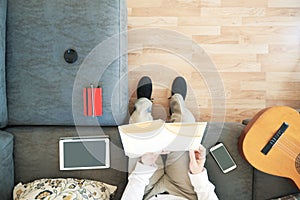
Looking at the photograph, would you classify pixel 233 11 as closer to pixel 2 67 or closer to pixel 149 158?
pixel 149 158

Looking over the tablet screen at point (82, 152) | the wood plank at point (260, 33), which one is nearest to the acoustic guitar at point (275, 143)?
the wood plank at point (260, 33)

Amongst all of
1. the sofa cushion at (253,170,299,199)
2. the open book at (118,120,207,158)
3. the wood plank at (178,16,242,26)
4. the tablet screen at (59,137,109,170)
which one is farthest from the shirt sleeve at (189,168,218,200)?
the wood plank at (178,16,242,26)

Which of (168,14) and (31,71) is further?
(168,14)

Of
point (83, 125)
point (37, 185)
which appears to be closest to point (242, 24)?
point (83, 125)

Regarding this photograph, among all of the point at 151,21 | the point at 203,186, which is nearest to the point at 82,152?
the point at 203,186

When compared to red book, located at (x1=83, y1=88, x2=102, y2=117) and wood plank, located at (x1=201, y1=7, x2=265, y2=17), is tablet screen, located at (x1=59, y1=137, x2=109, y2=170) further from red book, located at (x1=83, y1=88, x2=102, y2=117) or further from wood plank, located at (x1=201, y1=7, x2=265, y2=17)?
wood plank, located at (x1=201, y1=7, x2=265, y2=17)

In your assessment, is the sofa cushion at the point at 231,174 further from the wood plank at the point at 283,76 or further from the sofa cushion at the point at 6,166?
the sofa cushion at the point at 6,166

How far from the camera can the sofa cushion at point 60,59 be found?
1.49 meters

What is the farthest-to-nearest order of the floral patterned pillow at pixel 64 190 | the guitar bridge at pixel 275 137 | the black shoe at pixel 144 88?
the black shoe at pixel 144 88, the guitar bridge at pixel 275 137, the floral patterned pillow at pixel 64 190

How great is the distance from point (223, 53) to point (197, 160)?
26.1 inches

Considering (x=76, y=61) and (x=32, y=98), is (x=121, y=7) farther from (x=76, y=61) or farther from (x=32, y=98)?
(x=32, y=98)

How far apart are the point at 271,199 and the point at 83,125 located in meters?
0.85

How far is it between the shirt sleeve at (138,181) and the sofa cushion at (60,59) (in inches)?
10.2

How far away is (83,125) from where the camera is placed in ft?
5.05
